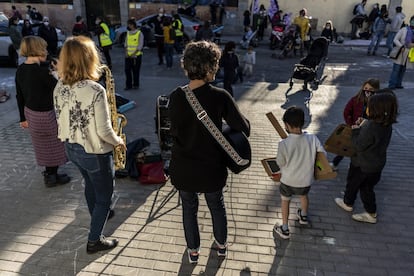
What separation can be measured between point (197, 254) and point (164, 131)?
6.04 feet

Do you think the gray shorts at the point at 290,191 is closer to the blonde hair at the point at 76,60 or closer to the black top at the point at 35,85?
the blonde hair at the point at 76,60

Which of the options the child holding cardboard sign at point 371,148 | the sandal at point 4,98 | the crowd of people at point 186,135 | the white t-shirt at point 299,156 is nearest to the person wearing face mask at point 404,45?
the crowd of people at point 186,135

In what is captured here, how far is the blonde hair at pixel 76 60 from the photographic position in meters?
2.66

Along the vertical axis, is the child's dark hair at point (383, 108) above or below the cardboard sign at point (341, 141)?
above

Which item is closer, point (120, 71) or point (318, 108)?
point (318, 108)

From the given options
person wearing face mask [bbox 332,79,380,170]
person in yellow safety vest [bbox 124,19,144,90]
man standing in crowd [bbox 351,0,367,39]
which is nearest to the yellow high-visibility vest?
person in yellow safety vest [bbox 124,19,144,90]

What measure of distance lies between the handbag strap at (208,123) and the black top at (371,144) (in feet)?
4.96

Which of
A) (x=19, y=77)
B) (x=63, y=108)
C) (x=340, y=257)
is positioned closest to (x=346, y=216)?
(x=340, y=257)

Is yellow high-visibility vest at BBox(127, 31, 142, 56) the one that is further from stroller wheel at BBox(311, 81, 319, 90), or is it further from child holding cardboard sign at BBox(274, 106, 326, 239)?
child holding cardboard sign at BBox(274, 106, 326, 239)

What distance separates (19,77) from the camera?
3840 mm

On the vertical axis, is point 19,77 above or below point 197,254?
above

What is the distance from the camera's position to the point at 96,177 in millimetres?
2904

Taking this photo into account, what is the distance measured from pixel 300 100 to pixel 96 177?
20.9 ft

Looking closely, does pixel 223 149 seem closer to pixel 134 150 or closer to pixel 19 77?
pixel 134 150
